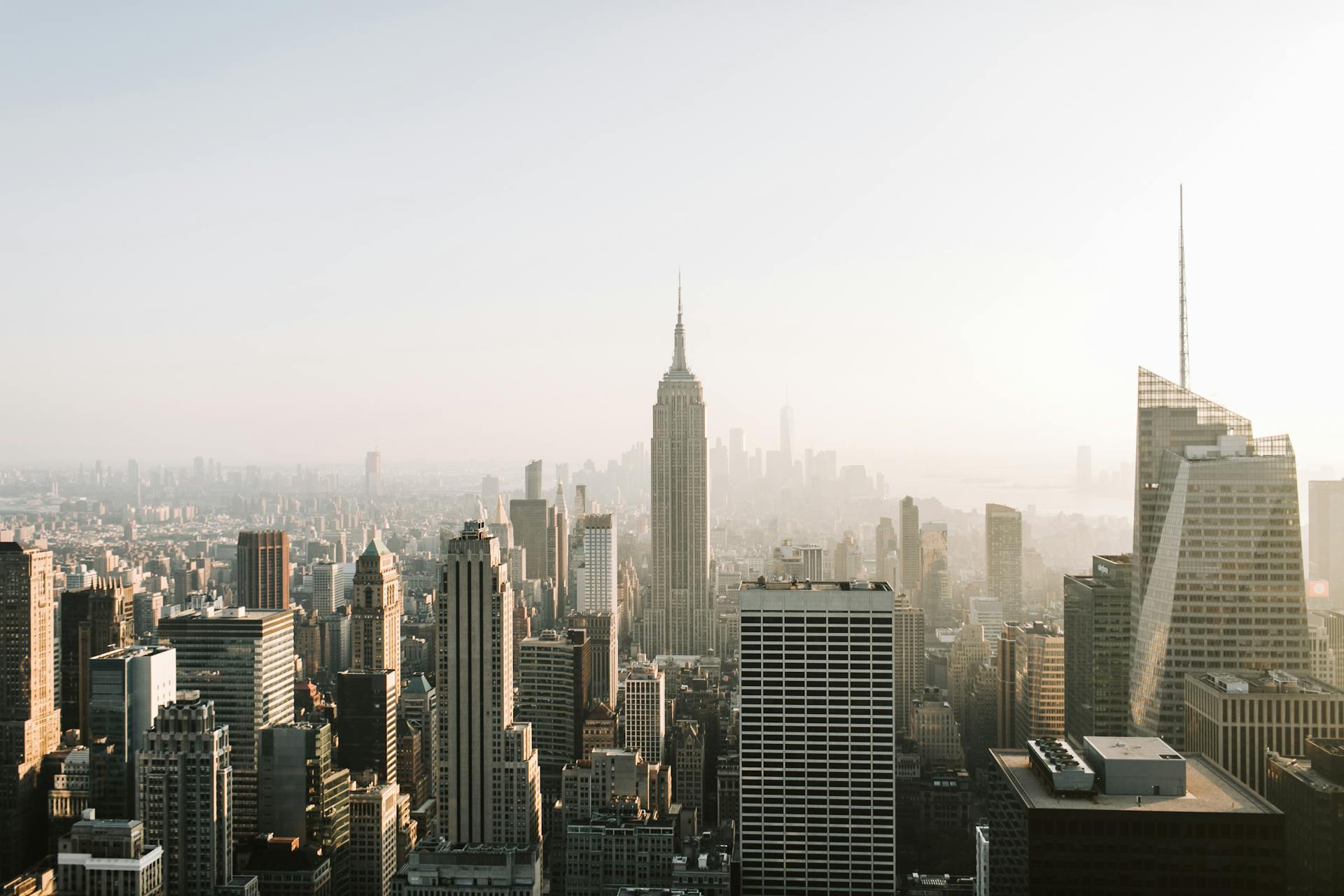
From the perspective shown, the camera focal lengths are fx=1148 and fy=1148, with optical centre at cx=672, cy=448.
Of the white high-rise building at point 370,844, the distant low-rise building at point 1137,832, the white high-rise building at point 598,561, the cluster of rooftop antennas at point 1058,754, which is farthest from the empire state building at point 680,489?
the distant low-rise building at point 1137,832

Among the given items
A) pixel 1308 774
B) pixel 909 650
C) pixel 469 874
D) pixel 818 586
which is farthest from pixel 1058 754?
pixel 909 650

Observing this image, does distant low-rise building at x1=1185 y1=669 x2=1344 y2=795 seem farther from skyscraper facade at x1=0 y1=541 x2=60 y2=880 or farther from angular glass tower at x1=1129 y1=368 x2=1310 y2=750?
skyscraper facade at x1=0 y1=541 x2=60 y2=880

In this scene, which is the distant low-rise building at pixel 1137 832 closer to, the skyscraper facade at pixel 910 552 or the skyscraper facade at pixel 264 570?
the skyscraper facade at pixel 910 552

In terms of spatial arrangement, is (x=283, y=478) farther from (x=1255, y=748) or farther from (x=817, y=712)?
(x=1255, y=748)

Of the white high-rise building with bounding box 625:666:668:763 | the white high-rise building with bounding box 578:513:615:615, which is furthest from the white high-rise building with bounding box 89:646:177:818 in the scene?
the white high-rise building with bounding box 578:513:615:615

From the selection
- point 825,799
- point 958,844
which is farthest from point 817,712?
point 958,844

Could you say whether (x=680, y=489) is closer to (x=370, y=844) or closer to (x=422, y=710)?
(x=422, y=710)

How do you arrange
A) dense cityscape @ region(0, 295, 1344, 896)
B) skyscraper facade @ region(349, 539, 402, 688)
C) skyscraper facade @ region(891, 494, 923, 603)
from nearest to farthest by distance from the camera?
1. dense cityscape @ region(0, 295, 1344, 896)
2. skyscraper facade @ region(349, 539, 402, 688)
3. skyscraper facade @ region(891, 494, 923, 603)
